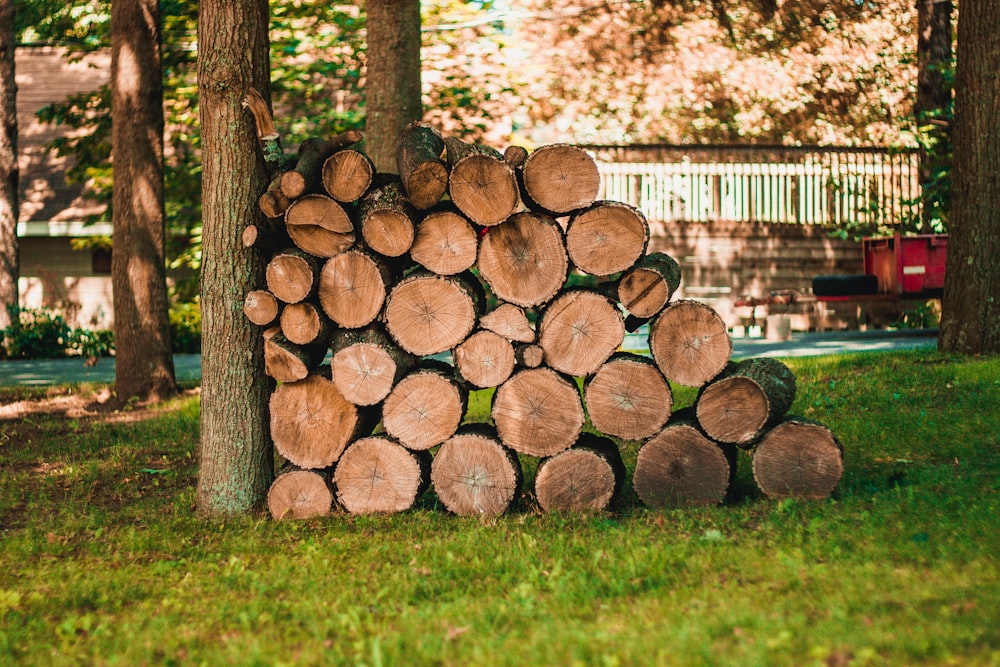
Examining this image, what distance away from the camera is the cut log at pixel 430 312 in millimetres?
6660

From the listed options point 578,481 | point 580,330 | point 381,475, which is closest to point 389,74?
point 580,330

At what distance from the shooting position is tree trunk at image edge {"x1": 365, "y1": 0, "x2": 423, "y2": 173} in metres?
10.8

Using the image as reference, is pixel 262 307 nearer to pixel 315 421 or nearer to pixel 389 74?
pixel 315 421

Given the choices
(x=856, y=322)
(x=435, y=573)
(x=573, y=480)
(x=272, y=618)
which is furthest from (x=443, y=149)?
(x=856, y=322)

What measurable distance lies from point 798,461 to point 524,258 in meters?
2.10

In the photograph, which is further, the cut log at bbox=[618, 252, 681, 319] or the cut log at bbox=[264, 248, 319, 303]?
the cut log at bbox=[264, 248, 319, 303]

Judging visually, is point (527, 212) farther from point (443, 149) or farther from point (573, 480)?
point (573, 480)

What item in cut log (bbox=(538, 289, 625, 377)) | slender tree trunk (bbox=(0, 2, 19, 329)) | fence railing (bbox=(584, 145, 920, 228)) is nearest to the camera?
cut log (bbox=(538, 289, 625, 377))

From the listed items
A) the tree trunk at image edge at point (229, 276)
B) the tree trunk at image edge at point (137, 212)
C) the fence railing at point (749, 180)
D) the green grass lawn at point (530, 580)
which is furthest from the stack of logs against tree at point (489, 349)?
the fence railing at point (749, 180)

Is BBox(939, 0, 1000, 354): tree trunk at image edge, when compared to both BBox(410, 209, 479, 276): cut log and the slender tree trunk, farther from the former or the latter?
the slender tree trunk

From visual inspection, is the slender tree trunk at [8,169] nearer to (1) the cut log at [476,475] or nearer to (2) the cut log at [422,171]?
(2) the cut log at [422,171]

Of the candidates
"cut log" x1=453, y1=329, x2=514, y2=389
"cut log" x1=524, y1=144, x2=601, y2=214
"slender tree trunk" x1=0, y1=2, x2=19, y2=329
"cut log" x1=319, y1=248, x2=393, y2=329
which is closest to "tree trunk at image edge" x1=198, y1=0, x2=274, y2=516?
"cut log" x1=319, y1=248, x2=393, y2=329

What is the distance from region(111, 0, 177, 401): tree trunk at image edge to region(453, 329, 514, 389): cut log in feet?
21.6

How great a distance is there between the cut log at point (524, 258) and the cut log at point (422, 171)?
431 mm
